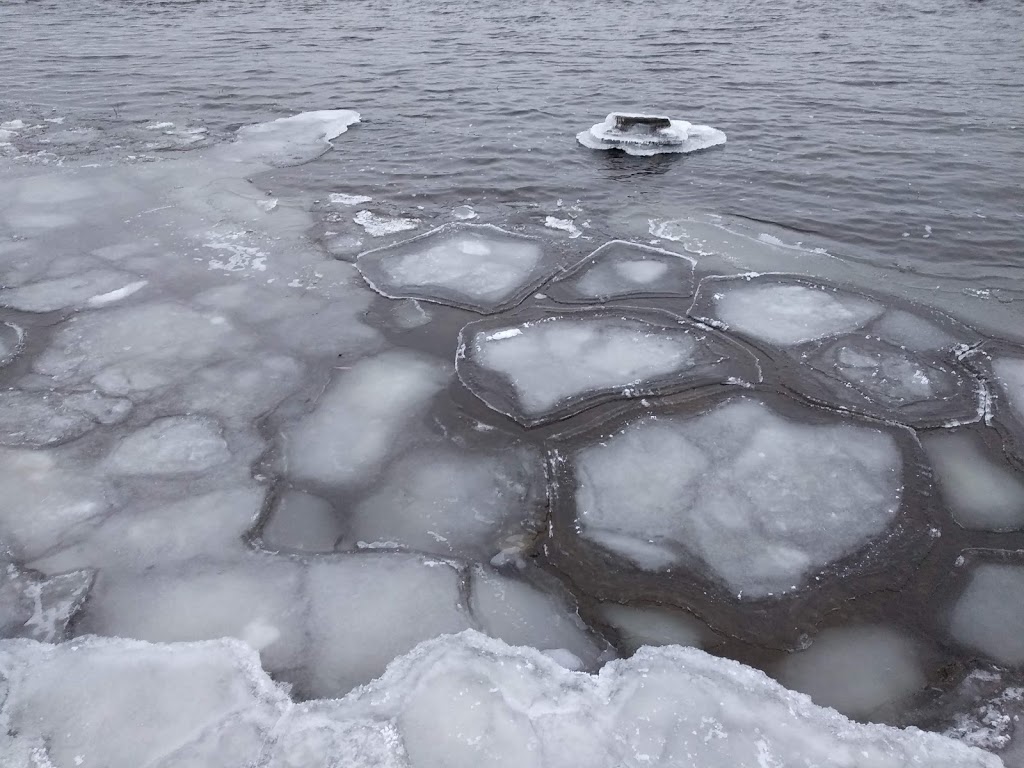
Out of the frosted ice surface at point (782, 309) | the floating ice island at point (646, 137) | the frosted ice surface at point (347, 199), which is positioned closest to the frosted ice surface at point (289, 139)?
the frosted ice surface at point (347, 199)

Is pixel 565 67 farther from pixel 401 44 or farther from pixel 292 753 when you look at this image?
pixel 292 753

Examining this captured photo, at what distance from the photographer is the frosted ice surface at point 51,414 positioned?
13.9 feet

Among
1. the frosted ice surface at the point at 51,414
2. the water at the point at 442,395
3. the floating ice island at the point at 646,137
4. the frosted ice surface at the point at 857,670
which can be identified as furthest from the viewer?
the floating ice island at the point at 646,137

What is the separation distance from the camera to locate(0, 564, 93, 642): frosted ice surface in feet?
10.4

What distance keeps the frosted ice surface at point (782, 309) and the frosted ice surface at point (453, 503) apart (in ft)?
7.52

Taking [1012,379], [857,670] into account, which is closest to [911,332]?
[1012,379]

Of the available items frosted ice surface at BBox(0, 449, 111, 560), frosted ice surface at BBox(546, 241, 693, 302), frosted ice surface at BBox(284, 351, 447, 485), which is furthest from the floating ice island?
frosted ice surface at BBox(0, 449, 111, 560)

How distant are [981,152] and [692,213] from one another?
4324 millimetres

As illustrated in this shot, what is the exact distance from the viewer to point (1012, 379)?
15.4 ft

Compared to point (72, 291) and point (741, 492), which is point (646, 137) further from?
point (72, 291)

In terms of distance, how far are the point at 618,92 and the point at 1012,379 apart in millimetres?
8423

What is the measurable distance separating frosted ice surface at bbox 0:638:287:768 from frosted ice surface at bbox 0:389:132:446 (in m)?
1.59

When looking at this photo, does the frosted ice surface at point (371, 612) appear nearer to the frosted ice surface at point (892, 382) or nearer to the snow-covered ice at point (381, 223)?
the frosted ice surface at point (892, 382)

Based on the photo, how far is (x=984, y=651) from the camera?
122 inches
